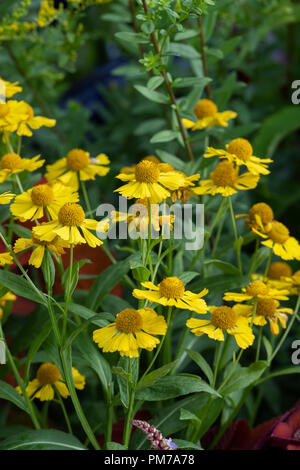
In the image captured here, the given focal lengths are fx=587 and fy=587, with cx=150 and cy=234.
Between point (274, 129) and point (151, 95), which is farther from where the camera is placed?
point (274, 129)

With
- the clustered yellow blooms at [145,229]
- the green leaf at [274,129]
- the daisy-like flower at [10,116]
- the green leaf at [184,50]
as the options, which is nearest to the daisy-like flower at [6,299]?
the clustered yellow blooms at [145,229]

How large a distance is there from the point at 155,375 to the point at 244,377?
0.12 metres

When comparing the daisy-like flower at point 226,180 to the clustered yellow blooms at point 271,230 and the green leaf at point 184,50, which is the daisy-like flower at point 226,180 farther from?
the green leaf at point 184,50

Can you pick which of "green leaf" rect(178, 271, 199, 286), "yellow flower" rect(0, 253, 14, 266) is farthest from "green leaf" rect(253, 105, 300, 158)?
"yellow flower" rect(0, 253, 14, 266)

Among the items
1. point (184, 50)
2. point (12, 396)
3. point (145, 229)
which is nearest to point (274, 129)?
point (184, 50)

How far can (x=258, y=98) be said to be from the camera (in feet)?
4.19

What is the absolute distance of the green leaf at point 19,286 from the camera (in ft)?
1.78

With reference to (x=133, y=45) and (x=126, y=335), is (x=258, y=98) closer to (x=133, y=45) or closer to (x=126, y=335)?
(x=133, y=45)

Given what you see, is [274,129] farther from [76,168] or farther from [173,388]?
[173,388]

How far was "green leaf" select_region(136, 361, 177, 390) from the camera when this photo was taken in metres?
0.51

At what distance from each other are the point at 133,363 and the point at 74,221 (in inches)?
5.8

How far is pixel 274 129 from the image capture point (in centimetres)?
102

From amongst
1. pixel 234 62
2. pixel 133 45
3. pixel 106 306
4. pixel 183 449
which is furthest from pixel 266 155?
pixel 183 449

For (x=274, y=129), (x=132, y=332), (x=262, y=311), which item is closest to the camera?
(x=132, y=332)
